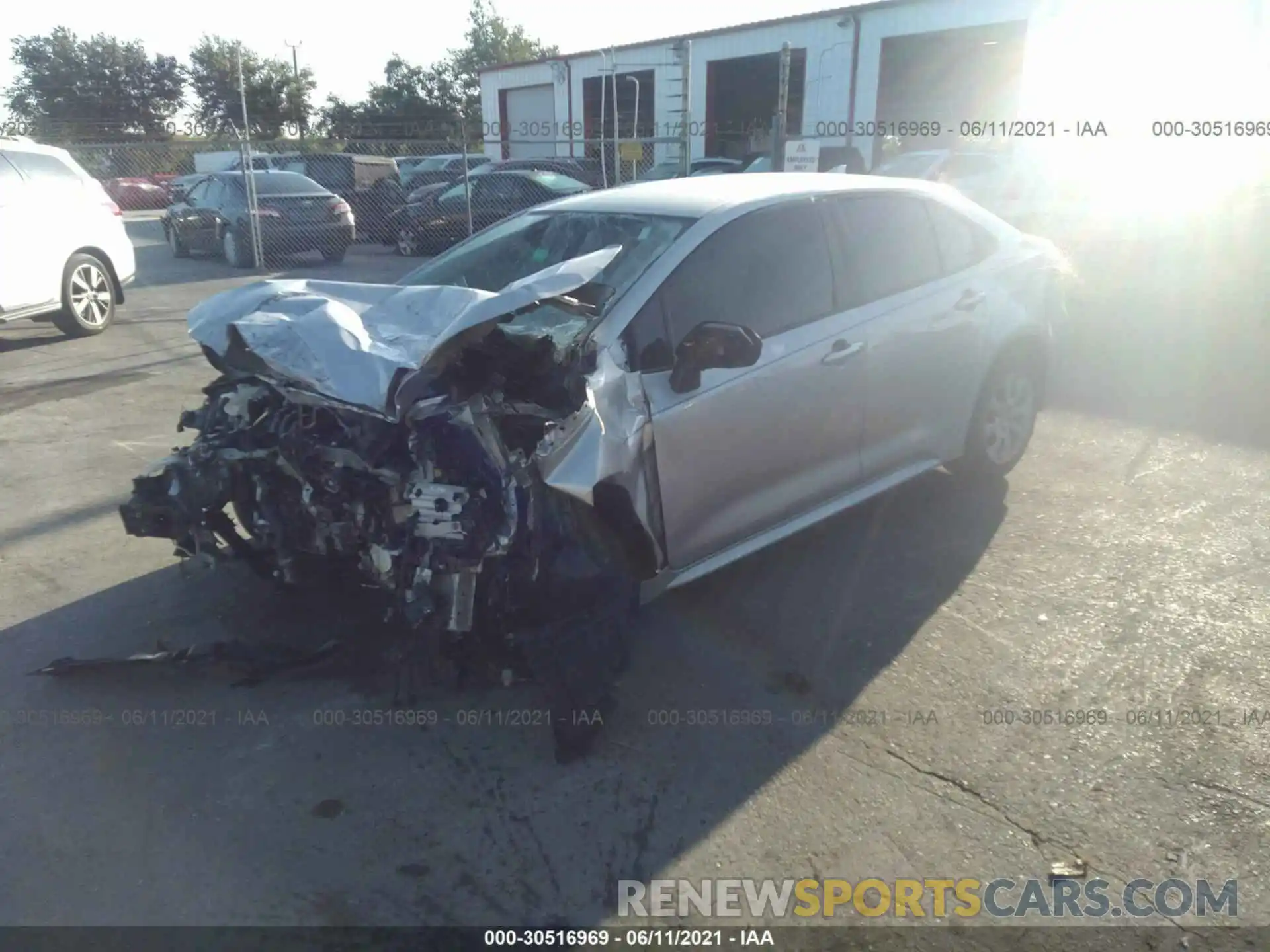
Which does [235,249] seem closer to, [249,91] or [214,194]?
[214,194]

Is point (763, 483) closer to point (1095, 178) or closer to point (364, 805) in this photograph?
point (364, 805)

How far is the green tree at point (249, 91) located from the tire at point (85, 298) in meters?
37.7

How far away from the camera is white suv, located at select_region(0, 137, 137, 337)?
31.0 ft

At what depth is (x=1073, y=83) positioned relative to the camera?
20.1 m

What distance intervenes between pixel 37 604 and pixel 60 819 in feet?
5.61

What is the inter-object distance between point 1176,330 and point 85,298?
11.4m

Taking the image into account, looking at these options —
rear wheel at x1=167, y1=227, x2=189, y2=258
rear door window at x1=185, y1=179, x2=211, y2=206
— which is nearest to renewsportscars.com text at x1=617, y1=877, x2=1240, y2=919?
rear door window at x1=185, y1=179, x2=211, y2=206

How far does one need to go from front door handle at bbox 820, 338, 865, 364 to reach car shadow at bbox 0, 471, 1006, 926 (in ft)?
3.37

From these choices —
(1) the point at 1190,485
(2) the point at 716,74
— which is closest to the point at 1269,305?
(1) the point at 1190,485

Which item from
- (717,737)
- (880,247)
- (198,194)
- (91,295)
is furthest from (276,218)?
(717,737)

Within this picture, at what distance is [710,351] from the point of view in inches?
146

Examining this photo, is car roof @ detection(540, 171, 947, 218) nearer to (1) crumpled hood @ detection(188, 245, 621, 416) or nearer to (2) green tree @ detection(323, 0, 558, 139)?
(1) crumpled hood @ detection(188, 245, 621, 416)

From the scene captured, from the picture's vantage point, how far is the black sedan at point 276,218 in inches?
621

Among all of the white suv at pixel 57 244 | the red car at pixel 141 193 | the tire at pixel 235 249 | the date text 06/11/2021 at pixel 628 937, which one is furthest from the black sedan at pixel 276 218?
the red car at pixel 141 193
